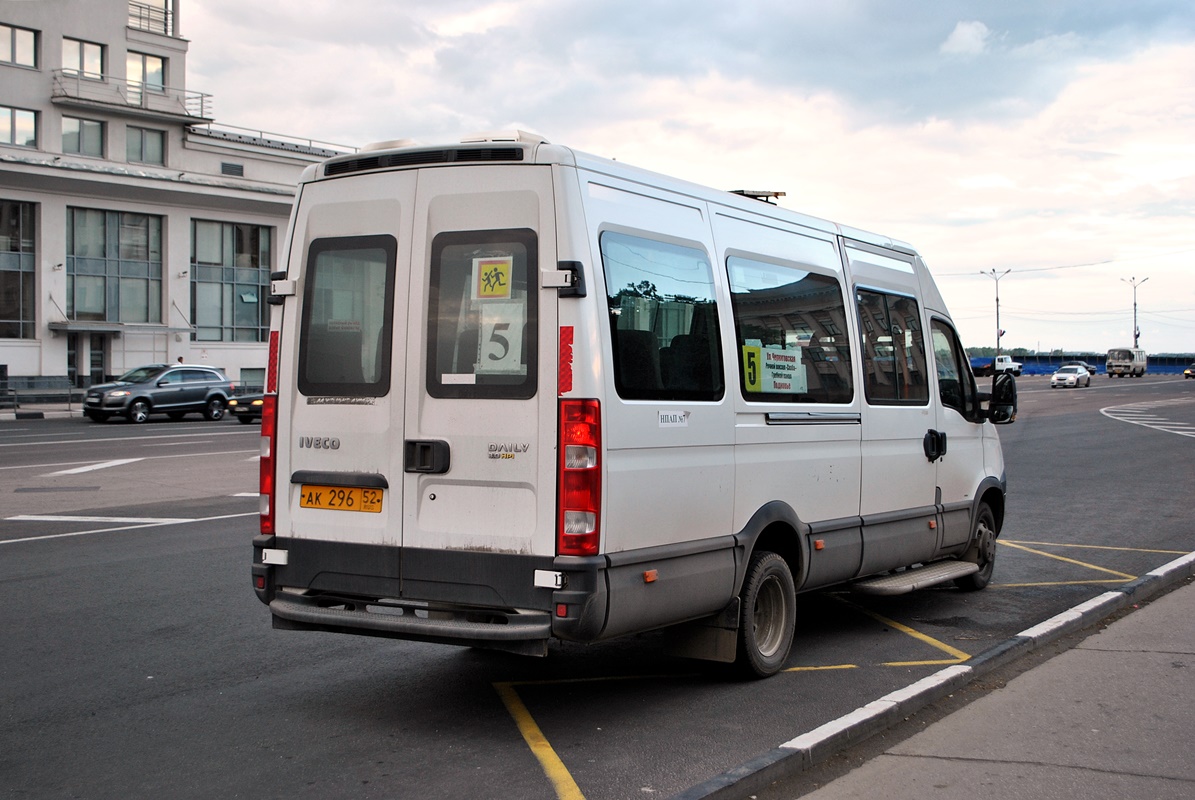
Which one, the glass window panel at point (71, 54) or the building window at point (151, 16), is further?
the building window at point (151, 16)

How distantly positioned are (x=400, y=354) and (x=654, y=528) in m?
1.48

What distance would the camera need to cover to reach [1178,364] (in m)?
121

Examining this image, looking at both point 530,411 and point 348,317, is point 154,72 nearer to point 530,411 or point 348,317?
point 348,317

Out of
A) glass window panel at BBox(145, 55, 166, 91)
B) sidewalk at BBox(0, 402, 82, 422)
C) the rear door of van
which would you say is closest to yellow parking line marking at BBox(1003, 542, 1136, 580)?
the rear door of van

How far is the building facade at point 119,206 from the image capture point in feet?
159

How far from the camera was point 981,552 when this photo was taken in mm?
9188

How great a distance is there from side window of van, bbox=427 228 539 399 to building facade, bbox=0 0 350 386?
4728cm

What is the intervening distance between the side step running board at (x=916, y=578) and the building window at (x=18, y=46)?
51403 mm

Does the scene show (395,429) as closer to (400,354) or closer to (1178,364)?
(400,354)

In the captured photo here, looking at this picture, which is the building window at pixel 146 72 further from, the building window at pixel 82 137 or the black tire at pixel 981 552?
the black tire at pixel 981 552

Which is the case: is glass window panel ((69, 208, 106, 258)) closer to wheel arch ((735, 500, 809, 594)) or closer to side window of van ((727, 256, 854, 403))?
side window of van ((727, 256, 854, 403))

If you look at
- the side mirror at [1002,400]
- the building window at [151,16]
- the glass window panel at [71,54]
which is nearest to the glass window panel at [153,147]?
the glass window panel at [71,54]

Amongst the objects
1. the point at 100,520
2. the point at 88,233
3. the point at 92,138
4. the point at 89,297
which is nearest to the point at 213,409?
the point at 89,297

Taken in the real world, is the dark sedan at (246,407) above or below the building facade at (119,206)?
below
